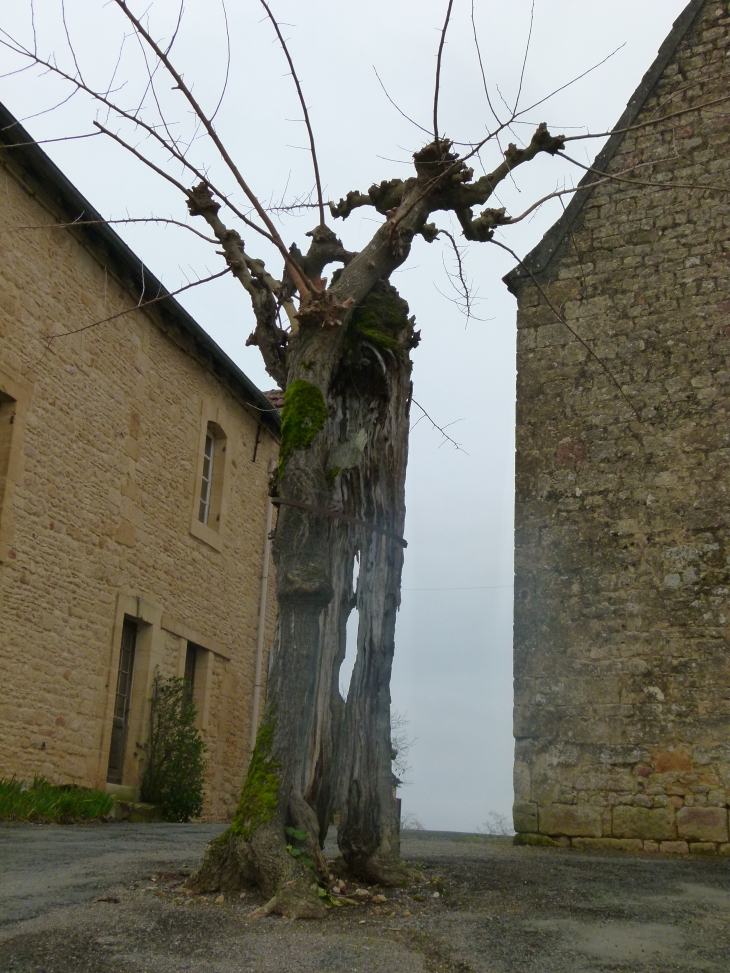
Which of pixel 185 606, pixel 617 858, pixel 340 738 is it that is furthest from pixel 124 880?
pixel 185 606

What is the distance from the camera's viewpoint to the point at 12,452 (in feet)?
30.5

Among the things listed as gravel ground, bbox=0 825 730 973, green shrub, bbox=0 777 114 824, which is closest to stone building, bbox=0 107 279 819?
green shrub, bbox=0 777 114 824

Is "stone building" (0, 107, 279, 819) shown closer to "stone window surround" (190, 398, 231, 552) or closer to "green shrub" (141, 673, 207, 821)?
"stone window surround" (190, 398, 231, 552)

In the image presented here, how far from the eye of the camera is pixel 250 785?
4121 millimetres

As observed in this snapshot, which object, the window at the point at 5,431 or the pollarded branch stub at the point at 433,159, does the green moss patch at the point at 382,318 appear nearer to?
the pollarded branch stub at the point at 433,159

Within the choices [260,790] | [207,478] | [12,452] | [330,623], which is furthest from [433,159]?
[207,478]

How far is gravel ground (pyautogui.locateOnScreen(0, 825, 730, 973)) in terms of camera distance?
3.11 meters

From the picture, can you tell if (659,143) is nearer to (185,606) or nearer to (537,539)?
(537,539)

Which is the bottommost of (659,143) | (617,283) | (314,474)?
(314,474)

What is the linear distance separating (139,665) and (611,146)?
288 inches

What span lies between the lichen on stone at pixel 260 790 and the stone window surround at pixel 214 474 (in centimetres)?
872

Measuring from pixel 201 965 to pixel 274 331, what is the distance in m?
3.08

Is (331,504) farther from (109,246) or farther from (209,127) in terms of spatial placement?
(109,246)

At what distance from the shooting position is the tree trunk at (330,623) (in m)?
4.01
